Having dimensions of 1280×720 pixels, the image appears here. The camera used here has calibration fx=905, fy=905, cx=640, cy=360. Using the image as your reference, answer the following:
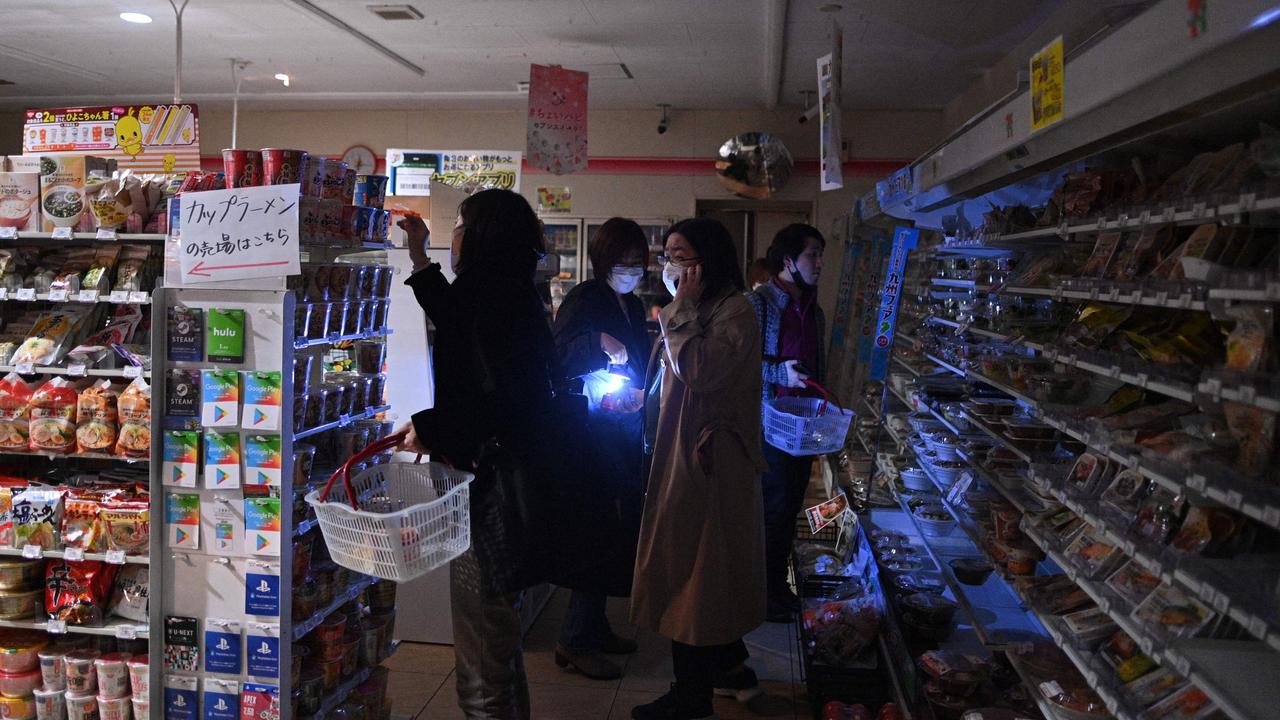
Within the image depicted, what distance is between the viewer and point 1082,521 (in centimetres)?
241

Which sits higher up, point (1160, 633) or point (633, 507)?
point (1160, 633)

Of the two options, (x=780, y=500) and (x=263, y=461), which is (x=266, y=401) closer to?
(x=263, y=461)

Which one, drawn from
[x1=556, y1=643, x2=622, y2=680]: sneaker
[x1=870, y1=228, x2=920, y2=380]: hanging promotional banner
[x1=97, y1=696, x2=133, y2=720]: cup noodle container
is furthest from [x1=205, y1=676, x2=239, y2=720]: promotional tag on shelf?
[x1=870, y1=228, x2=920, y2=380]: hanging promotional banner

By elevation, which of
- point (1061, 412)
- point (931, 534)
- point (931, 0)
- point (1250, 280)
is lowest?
point (931, 534)

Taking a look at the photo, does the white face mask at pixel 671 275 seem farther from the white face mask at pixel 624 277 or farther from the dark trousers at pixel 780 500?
the dark trousers at pixel 780 500

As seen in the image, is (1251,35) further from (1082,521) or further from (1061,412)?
(1082,521)

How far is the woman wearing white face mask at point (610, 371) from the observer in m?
3.84

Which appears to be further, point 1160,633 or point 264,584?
point 264,584

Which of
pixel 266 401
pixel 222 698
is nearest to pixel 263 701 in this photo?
pixel 222 698

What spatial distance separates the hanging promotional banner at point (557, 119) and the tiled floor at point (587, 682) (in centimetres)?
309

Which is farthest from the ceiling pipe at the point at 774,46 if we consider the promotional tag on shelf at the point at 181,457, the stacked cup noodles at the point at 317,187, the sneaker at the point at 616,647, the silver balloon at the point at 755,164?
the promotional tag on shelf at the point at 181,457

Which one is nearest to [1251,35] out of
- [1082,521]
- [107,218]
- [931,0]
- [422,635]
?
[1082,521]

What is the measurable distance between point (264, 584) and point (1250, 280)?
2685 millimetres

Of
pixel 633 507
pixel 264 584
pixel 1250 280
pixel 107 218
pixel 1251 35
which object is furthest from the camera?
pixel 633 507
